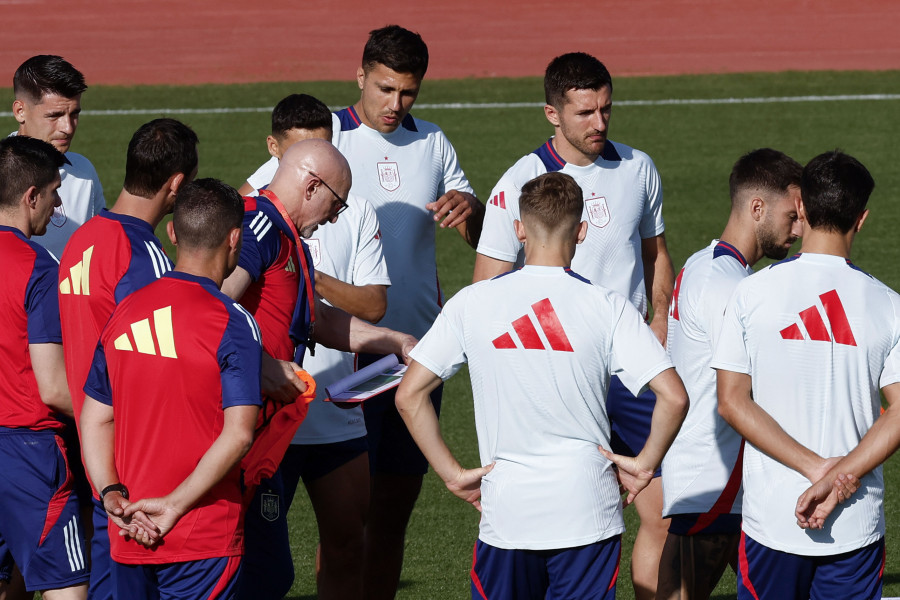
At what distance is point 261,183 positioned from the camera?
5570 mm

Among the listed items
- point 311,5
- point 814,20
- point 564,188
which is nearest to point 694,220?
point 564,188

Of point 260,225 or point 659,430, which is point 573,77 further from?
point 659,430

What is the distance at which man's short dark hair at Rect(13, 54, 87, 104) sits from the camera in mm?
5641

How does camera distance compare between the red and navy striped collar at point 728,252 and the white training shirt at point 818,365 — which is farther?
the red and navy striped collar at point 728,252

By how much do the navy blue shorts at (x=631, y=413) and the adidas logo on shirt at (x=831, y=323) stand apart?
1.45 m

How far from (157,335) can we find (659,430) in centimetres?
160

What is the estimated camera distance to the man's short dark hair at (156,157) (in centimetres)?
443

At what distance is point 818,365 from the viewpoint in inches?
158

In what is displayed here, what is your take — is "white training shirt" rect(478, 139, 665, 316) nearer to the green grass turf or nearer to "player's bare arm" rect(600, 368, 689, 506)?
"player's bare arm" rect(600, 368, 689, 506)

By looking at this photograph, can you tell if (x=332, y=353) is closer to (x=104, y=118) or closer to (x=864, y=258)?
(x=864, y=258)

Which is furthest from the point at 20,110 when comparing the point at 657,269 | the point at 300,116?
the point at 657,269

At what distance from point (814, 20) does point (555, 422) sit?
75.2 feet

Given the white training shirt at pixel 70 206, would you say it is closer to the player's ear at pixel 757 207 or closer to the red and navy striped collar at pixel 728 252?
the red and navy striped collar at pixel 728 252

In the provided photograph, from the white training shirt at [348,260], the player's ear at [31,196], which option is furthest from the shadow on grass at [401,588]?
the player's ear at [31,196]
